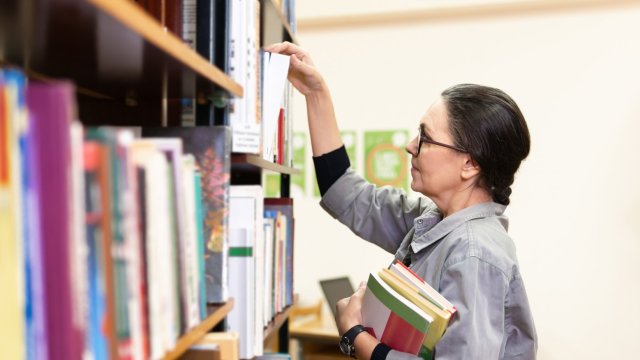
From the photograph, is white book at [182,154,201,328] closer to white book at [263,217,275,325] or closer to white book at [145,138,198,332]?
white book at [145,138,198,332]

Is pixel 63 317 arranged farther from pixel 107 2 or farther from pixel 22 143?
pixel 107 2

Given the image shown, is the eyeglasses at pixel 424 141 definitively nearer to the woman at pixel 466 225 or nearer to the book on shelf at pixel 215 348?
the woman at pixel 466 225

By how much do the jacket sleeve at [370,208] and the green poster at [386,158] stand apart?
4.20 feet

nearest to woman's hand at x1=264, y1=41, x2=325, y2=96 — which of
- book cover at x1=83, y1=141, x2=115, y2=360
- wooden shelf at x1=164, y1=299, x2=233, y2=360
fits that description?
wooden shelf at x1=164, y1=299, x2=233, y2=360

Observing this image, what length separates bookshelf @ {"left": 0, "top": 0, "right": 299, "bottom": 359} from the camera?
53cm

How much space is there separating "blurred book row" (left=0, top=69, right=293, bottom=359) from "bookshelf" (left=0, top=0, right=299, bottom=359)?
0.08m

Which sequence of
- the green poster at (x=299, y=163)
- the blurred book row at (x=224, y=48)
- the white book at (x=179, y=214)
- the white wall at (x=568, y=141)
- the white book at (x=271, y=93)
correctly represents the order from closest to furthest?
the white book at (x=179, y=214) < the blurred book row at (x=224, y=48) < the white book at (x=271, y=93) < the white wall at (x=568, y=141) < the green poster at (x=299, y=163)

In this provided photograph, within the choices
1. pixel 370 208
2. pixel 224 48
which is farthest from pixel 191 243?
pixel 370 208

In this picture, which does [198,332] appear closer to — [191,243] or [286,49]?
[191,243]

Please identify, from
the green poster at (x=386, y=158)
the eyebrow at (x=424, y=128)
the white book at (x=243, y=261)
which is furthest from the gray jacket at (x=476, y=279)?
the green poster at (x=386, y=158)

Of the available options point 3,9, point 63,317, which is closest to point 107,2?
point 3,9

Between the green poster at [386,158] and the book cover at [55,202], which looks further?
the green poster at [386,158]

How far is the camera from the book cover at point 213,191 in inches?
34.4

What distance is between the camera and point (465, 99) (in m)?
1.36
